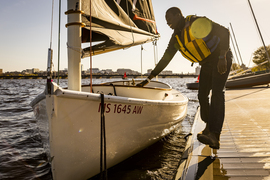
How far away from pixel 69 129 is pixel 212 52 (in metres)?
2.20

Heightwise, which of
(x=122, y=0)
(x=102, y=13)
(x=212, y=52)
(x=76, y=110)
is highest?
(x=122, y=0)

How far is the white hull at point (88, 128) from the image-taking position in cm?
254

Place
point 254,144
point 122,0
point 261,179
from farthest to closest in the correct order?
point 122,0 < point 254,144 < point 261,179

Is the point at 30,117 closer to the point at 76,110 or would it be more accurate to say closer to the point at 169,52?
the point at 76,110

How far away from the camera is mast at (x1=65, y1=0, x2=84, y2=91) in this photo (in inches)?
108

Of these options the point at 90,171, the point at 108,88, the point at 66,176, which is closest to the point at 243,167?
the point at 90,171

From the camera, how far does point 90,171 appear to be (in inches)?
121

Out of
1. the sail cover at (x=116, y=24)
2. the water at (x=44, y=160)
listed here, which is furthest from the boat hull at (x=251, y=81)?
the sail cover at (x=116, y=24)

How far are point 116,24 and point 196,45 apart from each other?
73.0 inches

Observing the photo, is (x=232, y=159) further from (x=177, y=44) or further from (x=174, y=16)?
(x=174, y=16)

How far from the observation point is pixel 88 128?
9.15 ft

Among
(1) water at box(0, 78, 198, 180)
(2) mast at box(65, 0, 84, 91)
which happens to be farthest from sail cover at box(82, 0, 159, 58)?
(1) water at box(0, 78, 198, 180)

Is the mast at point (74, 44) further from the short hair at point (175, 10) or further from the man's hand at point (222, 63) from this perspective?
the man's hand at point (222, 63)

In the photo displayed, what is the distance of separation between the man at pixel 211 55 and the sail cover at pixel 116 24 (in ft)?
4.22
